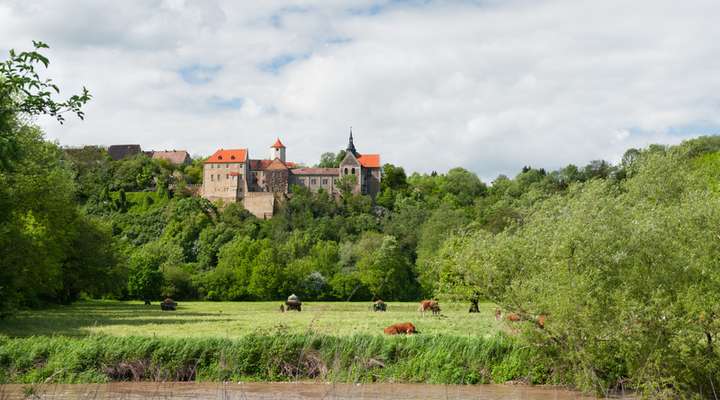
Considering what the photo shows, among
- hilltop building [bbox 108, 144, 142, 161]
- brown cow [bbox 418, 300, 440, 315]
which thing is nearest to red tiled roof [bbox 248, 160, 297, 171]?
hilltop building [bbox 108, 144, 142, 161]

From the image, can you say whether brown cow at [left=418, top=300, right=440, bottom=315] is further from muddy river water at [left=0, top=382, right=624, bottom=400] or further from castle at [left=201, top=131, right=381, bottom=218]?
castle at [left=201, top=131, right=381, bottom=218]

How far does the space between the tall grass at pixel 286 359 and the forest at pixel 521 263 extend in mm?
1294

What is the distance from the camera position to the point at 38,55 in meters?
6.55

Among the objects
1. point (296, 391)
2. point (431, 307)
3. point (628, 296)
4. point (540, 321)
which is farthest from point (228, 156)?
point (628, 296)

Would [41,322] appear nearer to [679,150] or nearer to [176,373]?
[176,373]

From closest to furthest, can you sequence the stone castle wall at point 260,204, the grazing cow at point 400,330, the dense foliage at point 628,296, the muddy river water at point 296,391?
the dense foliage at point 628,296 < the muddy river water at point 296,391 < the grazing cow at point 400,330 < the stone castle wall at point 260,204

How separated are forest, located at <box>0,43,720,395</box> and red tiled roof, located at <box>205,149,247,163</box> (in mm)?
39952

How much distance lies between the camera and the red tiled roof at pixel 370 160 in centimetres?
13200

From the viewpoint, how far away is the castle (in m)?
128

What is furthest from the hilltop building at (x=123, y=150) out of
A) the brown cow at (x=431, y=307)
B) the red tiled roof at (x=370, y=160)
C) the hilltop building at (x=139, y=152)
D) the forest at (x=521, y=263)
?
the brown cow at (x=431, y=307)

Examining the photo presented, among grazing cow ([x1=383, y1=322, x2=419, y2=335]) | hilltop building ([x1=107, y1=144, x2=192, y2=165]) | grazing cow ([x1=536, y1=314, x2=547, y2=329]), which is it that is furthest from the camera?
hilltop building ([x1=107, y1=144, x2=192, y2=165])

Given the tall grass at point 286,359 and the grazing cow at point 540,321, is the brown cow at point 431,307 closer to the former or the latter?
the tall grass at point 286,359

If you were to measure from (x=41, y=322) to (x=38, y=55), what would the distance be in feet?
87.4

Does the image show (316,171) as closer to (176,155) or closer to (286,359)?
(176,155)
